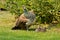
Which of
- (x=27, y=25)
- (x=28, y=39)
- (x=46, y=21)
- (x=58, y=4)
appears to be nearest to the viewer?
(x=28, y=39)

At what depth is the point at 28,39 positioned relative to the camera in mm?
8359

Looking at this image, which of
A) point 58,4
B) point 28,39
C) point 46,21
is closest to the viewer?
point 28,39

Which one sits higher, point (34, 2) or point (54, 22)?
point (34, 2)

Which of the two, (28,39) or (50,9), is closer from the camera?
(28,39)

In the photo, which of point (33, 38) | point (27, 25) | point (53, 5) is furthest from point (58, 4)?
point (33, 38)

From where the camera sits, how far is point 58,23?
12844 millimetres

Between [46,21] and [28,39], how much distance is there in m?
4.76

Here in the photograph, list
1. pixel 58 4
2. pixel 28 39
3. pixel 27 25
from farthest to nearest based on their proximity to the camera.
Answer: pixel 58 4 < pixel 27 25 < pixel 28 39

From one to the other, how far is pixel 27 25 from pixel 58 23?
264cm

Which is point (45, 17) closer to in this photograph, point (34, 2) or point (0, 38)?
point (34, 2)

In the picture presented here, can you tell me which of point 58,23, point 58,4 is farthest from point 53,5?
point 58,23

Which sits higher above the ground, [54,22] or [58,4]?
[58,4]

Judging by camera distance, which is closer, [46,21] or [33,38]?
[33,38]

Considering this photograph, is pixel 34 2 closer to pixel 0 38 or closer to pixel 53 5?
pixel 53 5
